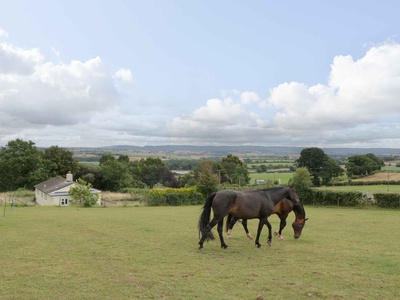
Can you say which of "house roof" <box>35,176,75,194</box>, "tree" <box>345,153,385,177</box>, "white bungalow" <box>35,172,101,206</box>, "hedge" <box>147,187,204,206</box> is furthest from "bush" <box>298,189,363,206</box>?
"tree" <box>345,153,385,177</box>

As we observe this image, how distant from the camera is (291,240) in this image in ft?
38.9

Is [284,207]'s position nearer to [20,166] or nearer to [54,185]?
[54,185]

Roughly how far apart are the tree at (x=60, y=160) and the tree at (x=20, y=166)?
4668 millimetres

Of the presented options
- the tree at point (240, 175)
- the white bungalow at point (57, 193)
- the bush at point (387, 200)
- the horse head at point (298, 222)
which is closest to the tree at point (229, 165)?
the tree at point (240, 175)

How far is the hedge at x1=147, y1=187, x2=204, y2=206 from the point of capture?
38219mm

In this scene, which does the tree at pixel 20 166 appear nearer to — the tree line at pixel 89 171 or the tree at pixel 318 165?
the tree line at pixel 89 171

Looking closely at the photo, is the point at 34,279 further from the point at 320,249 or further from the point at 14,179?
the point at 14,179

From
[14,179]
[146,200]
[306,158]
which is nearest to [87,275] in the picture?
[146,200]

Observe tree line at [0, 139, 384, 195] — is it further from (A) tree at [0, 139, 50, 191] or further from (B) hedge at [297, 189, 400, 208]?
(B) hedge at [297, 189, 400, 208]

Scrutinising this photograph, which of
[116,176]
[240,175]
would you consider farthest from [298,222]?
[240,175]

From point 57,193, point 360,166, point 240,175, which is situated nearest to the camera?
point 57,193

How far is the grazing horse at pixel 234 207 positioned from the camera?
10.0 metres

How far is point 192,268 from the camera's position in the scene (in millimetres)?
7738

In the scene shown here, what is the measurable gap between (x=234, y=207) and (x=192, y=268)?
296cm
